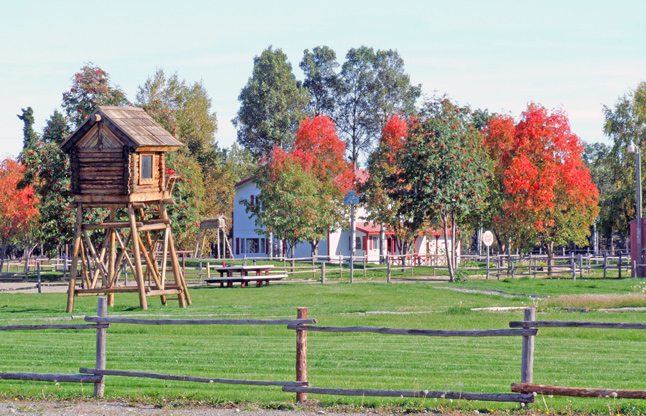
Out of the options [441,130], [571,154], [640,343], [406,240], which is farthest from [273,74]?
[640,343]

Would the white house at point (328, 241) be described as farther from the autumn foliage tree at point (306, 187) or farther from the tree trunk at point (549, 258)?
the tree trunk at point (549, 258)

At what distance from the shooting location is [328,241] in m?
74.3

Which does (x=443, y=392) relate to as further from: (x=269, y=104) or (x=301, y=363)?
(x=269, y=104)

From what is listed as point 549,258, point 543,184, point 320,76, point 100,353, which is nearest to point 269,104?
point 320,76

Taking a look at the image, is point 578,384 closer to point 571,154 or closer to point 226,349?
point 226,349

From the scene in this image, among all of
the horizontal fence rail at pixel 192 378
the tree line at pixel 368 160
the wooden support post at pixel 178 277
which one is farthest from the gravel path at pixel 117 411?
the tree line at pixel 368 160

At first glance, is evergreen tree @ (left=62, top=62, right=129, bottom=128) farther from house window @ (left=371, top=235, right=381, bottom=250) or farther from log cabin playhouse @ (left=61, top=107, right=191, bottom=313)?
house window @ (left=371, top=235, right=381, bottom=250)

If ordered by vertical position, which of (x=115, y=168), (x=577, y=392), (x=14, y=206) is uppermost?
(x=14, y=206)

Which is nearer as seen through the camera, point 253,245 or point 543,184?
point 543,184

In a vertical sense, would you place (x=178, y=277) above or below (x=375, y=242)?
below

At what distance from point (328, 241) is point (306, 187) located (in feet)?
41.6

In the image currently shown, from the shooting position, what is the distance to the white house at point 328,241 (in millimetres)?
75062

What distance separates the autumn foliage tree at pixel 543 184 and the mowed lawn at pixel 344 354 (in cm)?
2577

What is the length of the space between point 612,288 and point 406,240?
34178 mm
